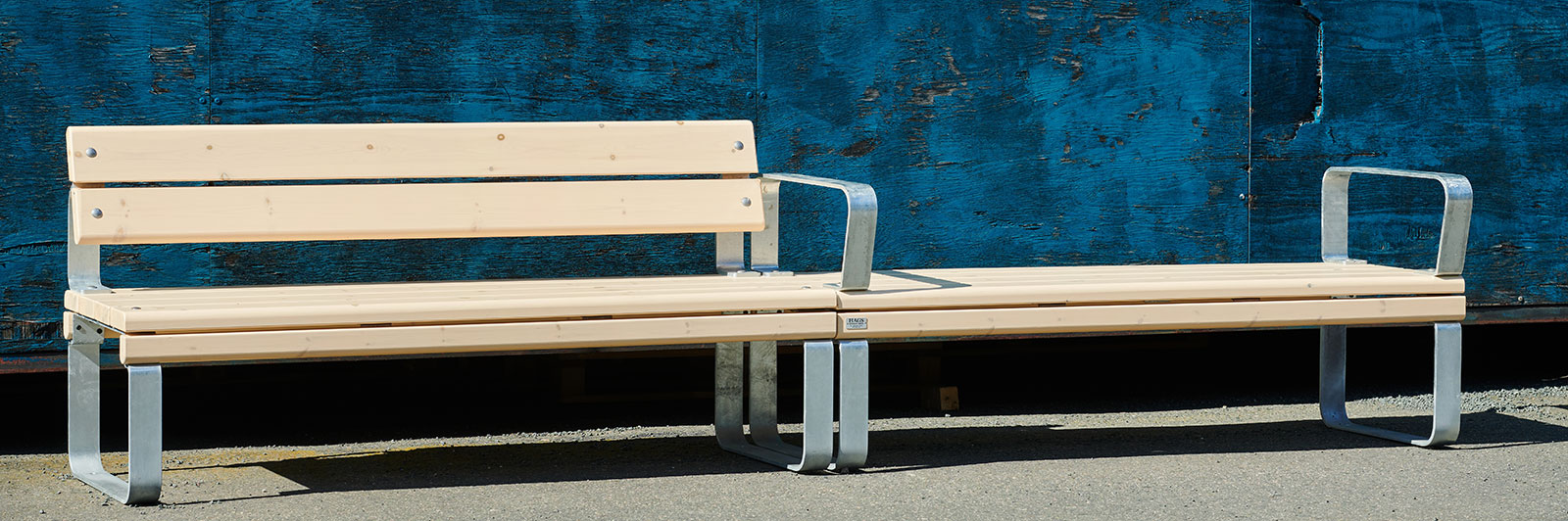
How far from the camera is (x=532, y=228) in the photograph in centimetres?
414

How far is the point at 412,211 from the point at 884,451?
1.26 m

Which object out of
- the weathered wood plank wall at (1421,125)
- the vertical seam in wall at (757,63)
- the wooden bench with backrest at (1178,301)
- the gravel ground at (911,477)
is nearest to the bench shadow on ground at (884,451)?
the gravel ground at (911,477)

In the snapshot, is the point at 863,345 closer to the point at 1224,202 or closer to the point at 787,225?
the point at 787,225

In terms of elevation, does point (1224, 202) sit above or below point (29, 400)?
above

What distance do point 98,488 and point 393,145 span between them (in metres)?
1.00

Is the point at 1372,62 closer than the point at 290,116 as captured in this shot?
No

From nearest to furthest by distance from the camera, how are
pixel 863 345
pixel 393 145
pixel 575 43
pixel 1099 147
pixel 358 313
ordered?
pixel 358 313 → pixel 863 345 → pixel 393 145 → pixel 575 43 → pixel 1099 147

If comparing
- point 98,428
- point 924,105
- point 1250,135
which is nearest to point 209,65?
point 98,428

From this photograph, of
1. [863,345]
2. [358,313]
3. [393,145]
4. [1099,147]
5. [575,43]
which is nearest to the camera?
[358,313]

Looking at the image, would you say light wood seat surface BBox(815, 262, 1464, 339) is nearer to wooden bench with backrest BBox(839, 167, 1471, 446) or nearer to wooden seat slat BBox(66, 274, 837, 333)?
wooden bench with backrest BBox(839, 167, 1471, 446)

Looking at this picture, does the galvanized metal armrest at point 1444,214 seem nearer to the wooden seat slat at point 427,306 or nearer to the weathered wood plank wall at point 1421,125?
the weathered wood plank wall at point 1421,125

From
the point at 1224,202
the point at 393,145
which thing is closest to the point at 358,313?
the point at 393,145

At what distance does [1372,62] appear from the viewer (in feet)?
16.8

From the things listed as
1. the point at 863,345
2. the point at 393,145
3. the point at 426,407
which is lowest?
the point at 426,407
